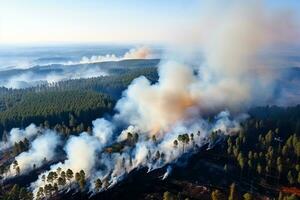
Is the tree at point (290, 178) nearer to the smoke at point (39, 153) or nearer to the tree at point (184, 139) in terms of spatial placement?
the tree at point (184, 139)

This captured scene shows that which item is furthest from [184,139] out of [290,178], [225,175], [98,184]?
[98,184]

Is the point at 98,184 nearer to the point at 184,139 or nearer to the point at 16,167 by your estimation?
the point at 16,167

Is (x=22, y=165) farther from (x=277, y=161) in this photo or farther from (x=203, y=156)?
(x=277, y=161)

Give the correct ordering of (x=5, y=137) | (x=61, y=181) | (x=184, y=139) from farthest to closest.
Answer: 1. (x=5, y=137)
2. (x=184, y=139)
3. (x=61, y=181)

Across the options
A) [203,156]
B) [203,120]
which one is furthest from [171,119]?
[203,156]

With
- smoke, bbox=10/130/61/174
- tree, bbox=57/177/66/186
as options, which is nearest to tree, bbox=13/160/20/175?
smoke, bbox=10/130/61/174

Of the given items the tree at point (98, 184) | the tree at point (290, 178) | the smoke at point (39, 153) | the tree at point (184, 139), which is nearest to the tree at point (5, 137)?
the smoke at point (39, 153)

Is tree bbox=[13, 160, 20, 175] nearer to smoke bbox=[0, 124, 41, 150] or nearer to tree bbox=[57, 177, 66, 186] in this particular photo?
tree bbox=[57, 177, 66, 186]

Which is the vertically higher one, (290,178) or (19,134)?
(19,134)
